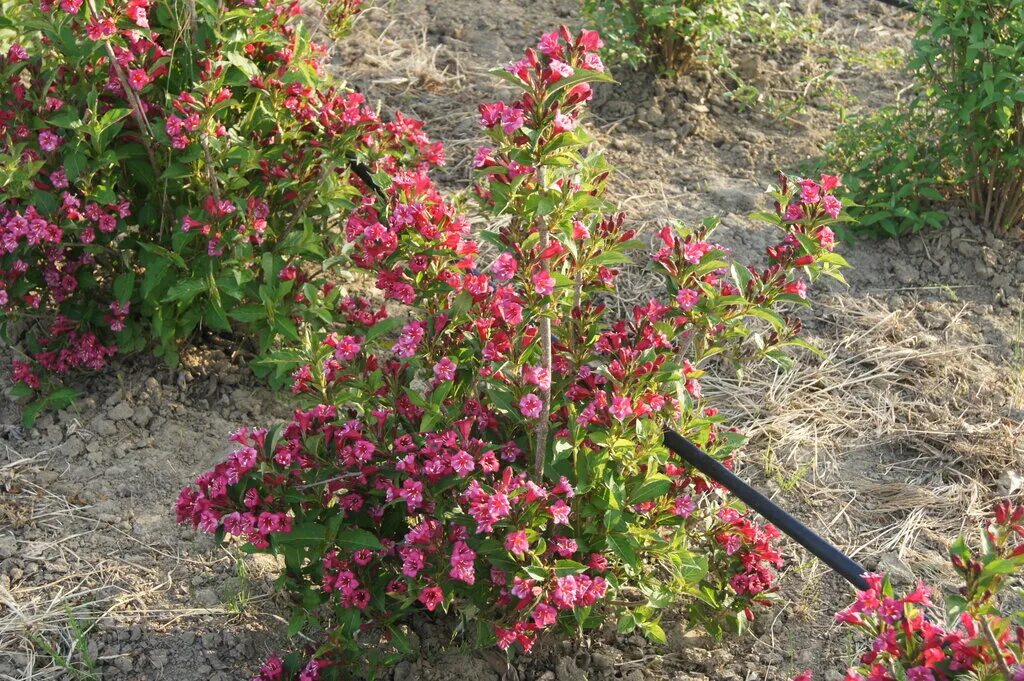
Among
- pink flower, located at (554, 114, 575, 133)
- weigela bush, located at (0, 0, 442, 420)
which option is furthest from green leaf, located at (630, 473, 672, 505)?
weigela bush, located at (0, 0, 442, 420)

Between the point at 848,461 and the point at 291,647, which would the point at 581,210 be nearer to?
the point at 291,647

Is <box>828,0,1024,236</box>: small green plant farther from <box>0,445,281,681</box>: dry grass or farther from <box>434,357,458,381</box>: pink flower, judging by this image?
<box>0,445,281,681</box>: dry grass

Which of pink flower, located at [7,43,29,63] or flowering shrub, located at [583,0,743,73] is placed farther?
flowering shrub, located at [583,0,743,73]

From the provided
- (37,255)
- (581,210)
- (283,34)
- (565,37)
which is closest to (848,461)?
(581,210)

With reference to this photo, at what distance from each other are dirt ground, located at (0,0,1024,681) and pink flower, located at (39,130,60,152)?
78cm

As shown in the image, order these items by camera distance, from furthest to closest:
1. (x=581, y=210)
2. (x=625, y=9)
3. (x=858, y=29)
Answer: (x=858, y=29), (x=625, y=9), (x=581, y=210)

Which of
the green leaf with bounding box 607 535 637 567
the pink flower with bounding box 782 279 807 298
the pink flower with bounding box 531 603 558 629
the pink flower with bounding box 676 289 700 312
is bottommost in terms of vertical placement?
the pink flower with bounding box 531 603 558 629

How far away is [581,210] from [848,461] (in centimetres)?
157

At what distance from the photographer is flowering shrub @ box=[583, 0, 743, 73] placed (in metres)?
4.32

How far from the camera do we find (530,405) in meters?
2.22

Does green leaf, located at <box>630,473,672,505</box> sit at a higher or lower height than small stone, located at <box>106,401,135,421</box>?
higher

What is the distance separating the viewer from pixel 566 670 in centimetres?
266

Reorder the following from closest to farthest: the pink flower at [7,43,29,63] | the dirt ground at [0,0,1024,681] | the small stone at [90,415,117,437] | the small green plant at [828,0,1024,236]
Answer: the dirt ground at [0,0,1024,681], the pink flower at [7,43,29,63], the small stone at [90,415,117,437], the small green plant at [828,0,1024,236]

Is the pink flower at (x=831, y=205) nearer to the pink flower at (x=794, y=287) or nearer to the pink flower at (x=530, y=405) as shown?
the pink flower at (x=794, y=287)
